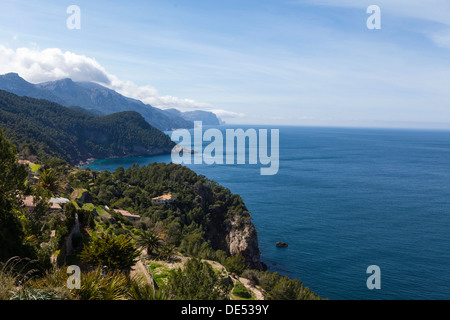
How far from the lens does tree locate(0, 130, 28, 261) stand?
14094 mm

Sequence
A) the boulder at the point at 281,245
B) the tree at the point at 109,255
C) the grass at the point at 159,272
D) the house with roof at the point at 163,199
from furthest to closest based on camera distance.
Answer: the house with roof at the point at 163,199
the boulder at the point at 281,245
the grass at the point at 159,272
the tree at the point at 109,255

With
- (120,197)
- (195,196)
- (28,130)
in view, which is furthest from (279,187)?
(28,130)

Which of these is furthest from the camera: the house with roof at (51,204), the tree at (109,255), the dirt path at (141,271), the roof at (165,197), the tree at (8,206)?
the roof at (165,197)

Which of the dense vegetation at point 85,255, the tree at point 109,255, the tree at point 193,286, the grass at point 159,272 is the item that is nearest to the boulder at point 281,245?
the dense vegetation at point 85,255

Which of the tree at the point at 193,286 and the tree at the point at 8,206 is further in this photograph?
the tree at the point at 193,286

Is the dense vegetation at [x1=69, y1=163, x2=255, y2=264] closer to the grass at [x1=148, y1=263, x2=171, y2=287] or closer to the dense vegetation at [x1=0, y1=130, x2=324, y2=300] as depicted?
the dense vegetation at [x1=0, y1=130, x2=324, y2=300]

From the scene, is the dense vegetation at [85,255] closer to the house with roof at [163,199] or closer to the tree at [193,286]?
the tree at [193,286]

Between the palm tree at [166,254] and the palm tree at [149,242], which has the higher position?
the palm tree at [149,242]

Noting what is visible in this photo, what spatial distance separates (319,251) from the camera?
184 ft

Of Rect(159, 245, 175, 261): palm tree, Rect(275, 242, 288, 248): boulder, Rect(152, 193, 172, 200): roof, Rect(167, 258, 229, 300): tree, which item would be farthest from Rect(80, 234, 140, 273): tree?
Rect(275, 242, 288, 248): boulder

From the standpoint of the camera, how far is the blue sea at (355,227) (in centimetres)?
4612

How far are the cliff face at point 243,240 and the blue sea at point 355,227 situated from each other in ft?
11.1

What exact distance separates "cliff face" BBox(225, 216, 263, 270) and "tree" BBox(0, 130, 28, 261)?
42.3 m
